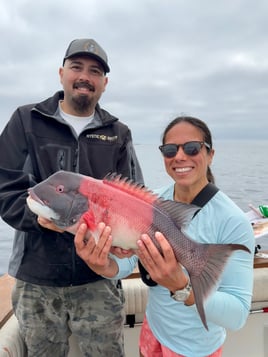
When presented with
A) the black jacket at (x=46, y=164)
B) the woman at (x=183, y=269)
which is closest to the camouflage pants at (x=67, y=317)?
the black jacket at (x=46, y=164)

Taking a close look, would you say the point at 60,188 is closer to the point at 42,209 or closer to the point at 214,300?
the point at 42,209

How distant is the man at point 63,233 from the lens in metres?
2.85

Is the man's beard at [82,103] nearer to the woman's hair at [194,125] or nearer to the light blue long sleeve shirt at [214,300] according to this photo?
the woman's hair at [194,125]

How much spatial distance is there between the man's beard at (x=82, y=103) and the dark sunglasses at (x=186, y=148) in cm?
91

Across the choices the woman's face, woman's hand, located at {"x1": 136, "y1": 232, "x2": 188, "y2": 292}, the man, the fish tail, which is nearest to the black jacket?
the man

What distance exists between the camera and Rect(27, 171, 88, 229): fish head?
211cm

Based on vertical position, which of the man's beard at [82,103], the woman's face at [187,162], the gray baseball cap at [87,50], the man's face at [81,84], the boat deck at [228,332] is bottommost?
the boat deck at [228,332]

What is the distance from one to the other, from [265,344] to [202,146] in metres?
3.13

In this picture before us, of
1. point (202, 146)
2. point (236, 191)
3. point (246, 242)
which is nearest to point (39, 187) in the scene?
point (202, 146)

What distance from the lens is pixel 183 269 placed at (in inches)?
91.8

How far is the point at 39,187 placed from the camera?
2.15 metres

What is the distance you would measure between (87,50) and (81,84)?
31 centimetres

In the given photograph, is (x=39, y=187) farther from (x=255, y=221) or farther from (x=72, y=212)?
(x=255, y=221)

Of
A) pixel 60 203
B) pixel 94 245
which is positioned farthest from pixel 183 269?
pixel 60 203
